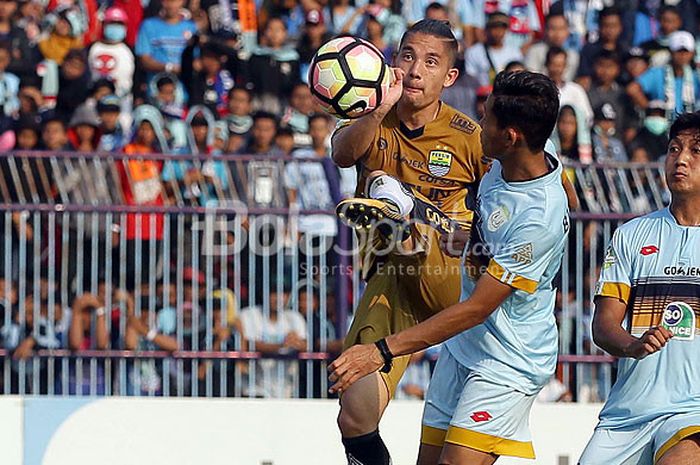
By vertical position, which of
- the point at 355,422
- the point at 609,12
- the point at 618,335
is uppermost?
the point at 609,12

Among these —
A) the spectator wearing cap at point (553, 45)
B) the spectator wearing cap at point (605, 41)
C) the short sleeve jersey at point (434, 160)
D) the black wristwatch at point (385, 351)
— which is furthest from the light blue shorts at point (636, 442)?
the spectator wearing cap at point (605, 41)

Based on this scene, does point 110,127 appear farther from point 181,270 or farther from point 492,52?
point 492,52

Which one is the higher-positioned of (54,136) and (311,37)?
(311,37)

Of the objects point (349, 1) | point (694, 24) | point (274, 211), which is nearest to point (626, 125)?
point (694, 24)

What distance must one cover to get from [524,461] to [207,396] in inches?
93.2

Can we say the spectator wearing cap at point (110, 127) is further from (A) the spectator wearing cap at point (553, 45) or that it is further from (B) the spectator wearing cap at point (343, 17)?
(A) the spectator wearing cap at point (553, 45)

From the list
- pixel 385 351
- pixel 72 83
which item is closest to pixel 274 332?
pixel 72 83

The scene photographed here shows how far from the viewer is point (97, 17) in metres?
12.4

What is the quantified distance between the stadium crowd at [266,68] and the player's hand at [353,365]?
13.9 feet

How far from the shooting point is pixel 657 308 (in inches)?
226

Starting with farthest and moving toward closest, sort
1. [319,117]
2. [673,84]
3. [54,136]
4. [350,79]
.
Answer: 1. [673,84]
2. [319,117]
3. [54,136]
4. [350,79]

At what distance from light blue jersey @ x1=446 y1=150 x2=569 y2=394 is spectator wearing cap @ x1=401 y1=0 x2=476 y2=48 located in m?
6.30

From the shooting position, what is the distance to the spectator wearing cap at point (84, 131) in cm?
1115

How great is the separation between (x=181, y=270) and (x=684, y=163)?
4764 millimetres
